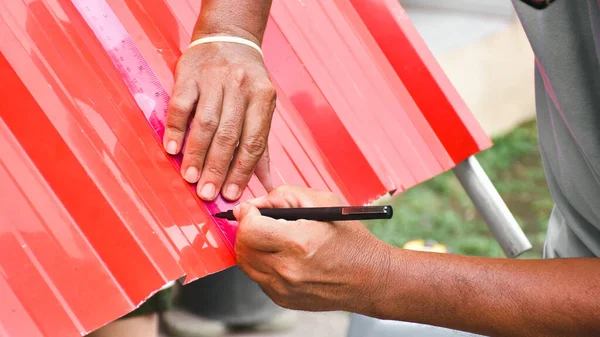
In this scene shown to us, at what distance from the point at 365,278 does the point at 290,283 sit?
0.66 ft

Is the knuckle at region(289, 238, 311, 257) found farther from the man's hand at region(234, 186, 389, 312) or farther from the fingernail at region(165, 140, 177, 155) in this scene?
the fingernail at region(165, 140, 177, 155)

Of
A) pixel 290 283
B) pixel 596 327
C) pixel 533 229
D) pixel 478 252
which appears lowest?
pixel 533 229

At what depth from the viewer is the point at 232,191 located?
81.6 inches

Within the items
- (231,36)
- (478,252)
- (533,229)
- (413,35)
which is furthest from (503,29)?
(231,36)

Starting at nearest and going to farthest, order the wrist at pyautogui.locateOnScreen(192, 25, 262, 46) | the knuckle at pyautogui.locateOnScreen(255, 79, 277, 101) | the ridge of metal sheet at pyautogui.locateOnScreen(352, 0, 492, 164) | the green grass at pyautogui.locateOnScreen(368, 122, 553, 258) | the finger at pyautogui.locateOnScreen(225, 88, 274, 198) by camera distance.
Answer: the finger at pyautogui.locateOnScreen(225, 88, 274, 198) → the knuckle at pyautogui.locateOnScreen(255, 79, 277, 101) → the wrist at pyautogui.locateOnScreen(192, 25, 262, 46) → the ridge of metal sheet at pyautogui.locateOnScreen(352, 0, 492, 164) → the green grass at pyautogui.locateOnScreen(368, 122, 553, 258)

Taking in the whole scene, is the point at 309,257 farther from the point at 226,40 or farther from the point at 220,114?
the point at 226,40

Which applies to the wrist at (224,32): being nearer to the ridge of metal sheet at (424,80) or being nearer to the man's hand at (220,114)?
the man's hand at (220,114)

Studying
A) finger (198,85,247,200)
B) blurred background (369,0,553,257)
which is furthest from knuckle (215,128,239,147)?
blurred background (369,0,553,257)

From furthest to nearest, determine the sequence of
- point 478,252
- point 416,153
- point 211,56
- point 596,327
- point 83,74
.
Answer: point 478,252
point 416,153
point 211,56
point 83,74
point 596,327

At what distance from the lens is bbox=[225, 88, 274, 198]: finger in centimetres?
208

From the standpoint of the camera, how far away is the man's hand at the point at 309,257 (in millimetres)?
1835

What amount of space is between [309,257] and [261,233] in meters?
0.15

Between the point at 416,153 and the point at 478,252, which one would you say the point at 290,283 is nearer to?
the point at 416,153

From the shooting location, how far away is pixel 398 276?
2.00 meters
